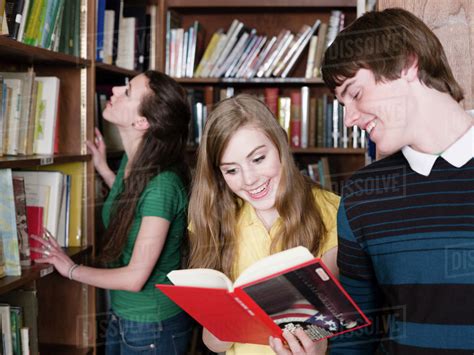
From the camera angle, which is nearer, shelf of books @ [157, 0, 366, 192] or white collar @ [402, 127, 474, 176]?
white collar @ [402, 127, 474, 176]

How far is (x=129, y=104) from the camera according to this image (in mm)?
2016

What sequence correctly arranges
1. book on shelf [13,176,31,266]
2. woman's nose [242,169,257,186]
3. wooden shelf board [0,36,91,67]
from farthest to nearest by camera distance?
book on shelf [13,176,31,266] < wooden shelf board [0,36,91,67] < woman's nose [242,169,257,186]

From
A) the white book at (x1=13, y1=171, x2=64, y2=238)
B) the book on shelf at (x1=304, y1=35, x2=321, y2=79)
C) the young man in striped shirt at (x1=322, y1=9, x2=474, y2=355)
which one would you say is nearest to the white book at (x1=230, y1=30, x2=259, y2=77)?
the book on shelf at (x1=304, y1=35, x2=321, y2=79)

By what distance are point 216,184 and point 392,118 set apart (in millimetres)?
583

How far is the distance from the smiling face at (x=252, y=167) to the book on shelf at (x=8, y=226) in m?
0.60

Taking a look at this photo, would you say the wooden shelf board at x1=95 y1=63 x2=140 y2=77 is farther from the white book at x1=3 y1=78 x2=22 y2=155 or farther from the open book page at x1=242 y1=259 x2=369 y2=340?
the open book page at x1=242 y1=259 x2=369 y2=340

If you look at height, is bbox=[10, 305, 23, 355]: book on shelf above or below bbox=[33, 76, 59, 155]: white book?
below

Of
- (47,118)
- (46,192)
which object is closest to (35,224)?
(46,192)

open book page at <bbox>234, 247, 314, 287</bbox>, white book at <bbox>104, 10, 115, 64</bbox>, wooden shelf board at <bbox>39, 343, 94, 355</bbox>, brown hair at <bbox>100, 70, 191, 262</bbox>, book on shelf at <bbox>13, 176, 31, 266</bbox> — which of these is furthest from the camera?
white book at <bbox>104, 10, 115, 64</bbox>

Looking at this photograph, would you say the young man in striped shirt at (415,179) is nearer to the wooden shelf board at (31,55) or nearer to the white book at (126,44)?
the wooden shelf board at (31,55)

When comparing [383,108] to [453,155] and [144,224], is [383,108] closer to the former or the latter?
[453,155]

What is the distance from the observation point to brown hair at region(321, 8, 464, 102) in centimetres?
100

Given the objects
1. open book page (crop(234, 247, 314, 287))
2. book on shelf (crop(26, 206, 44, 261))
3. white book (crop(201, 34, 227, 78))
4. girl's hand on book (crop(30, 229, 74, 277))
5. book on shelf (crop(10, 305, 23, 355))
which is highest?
white book (crop(201, 34, 227, 78))

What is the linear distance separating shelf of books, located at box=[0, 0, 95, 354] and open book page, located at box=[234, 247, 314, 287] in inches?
32.0
